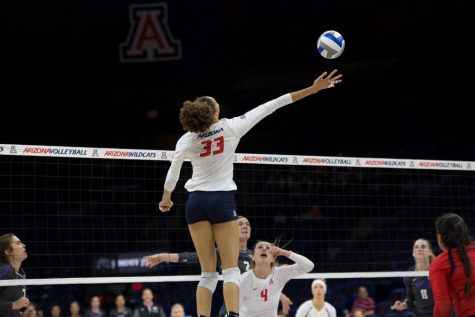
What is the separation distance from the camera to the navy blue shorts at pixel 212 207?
276 inches

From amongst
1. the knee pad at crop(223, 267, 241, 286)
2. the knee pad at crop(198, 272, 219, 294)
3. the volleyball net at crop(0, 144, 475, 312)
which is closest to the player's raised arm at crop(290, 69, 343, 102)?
the knee pad at crop(223, 267, 241, 286)

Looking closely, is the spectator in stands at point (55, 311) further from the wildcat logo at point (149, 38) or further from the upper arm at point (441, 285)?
the upper arm at point (441, 285)

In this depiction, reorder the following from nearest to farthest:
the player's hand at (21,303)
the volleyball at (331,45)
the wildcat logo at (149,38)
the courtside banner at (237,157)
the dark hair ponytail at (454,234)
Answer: the dark hair ponytail at (454,234) → the player's hand at (21,303) → the volleyball at (331,45) → the courtside banner at (237,157) → the wildcat logo at (149,38)

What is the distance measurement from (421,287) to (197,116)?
232 inches

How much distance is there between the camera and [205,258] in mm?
7176

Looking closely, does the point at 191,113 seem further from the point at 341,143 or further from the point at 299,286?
the point at 341,143

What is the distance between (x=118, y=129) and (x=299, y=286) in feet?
20.8

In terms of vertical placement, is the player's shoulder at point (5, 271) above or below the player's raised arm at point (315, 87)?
below

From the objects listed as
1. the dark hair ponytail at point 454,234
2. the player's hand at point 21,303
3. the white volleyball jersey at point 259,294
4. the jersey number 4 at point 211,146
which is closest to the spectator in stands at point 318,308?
the white volleyball jersey at point 259,294

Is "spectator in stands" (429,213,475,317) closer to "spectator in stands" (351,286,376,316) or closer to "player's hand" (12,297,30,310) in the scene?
"player's hand" (12,297,30,310)

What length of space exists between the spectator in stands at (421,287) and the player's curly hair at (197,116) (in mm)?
5398

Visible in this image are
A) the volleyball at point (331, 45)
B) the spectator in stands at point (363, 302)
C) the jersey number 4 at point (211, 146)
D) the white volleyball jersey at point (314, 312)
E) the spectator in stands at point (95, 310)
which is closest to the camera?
the jersey number 4 at point (211, 146)

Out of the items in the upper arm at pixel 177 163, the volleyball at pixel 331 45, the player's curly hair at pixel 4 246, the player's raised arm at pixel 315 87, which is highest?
the volleyball at pixel 331 45

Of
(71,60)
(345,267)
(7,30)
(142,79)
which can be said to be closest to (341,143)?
(345,267)
